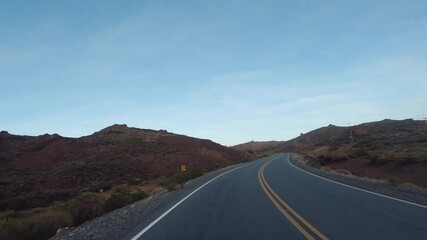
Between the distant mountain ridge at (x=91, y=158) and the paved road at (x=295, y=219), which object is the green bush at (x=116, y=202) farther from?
the distant mountain ridge at (x=91, y=158)

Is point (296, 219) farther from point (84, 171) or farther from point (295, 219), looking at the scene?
point (84, 171)

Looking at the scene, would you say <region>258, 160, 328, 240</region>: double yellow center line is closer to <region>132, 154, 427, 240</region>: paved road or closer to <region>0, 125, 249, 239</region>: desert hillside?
<region>132, 154, 427, 240</region>: paved road

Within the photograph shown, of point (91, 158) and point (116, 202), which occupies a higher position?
point (91, 158)

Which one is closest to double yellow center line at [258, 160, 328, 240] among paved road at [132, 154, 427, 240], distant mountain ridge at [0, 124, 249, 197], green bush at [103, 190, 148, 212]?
paved road at [132, 154, 427, 240]

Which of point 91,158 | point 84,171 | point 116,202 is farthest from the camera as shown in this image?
point 91,158

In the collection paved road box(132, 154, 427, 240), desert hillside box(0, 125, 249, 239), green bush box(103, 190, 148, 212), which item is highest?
desert hillside box(0, 125, 249, 239)

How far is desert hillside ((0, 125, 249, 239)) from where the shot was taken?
77.2 feet

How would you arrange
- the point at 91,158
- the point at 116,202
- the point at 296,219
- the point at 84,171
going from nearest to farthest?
the point at 296,219 < the point at 116,202 < the point at 84,171 < the point at 91,158

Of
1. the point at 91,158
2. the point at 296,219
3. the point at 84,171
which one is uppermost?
the point at 91,158

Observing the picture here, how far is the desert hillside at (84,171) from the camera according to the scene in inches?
926

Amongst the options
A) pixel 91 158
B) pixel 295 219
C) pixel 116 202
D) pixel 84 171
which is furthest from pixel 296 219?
pixel 91 158

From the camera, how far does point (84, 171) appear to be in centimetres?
5575

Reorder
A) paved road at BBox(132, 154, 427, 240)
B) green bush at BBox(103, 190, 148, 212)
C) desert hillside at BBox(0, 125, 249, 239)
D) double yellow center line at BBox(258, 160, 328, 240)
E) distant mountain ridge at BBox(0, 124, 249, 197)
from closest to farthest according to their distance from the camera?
double yellow center line at BBox(258, 160, 328, 240) < paved road at BBox(132, 154, 427, 240) < green bush at BBox(103, 190, 148, 212) < desert hillside at BBox(0, 125, 249, 239) < distant mountain ridge at BBox(0, 124, 249, 197)

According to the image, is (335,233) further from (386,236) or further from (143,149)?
(143,149)
